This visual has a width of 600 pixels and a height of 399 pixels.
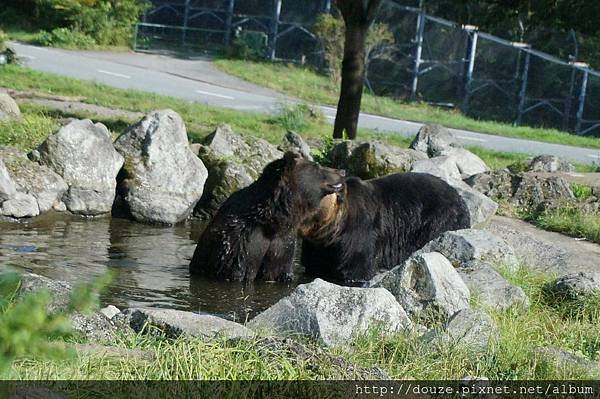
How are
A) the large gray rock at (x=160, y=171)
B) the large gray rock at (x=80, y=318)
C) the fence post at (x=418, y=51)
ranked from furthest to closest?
the fence post at (x=418, y=51) < the large gray rock at (x=160, y=171) < the large gray rock at (x=80, y=318)

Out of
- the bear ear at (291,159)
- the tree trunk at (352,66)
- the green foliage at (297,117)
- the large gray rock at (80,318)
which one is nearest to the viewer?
the large gray rock at (80,318)

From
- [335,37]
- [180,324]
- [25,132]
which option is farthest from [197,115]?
[335,37]

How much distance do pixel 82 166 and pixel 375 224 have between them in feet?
13.5

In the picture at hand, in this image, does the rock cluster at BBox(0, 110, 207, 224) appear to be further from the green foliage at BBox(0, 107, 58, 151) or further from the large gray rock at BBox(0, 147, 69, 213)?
the green foliage at BBox(0, 107, 58, 151)

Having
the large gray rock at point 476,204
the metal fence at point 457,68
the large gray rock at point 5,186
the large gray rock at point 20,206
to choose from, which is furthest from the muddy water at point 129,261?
the metal fence at point 457,68

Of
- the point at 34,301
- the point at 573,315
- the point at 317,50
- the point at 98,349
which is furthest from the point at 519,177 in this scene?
the point at 317,50

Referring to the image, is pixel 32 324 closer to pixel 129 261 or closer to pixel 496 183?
pixel 129 261

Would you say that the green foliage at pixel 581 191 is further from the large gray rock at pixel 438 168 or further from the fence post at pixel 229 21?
the fence post at pixel 229 21

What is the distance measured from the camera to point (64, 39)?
35.0 m

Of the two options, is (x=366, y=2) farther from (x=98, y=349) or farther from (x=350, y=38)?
(x=98, y=349)

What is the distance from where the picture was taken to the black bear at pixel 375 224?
10.8 m

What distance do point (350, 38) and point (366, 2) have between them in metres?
0.74

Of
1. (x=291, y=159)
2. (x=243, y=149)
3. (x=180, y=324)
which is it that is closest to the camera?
(x=180, y=324)

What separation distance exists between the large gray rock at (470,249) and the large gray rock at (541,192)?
14.1 ft
